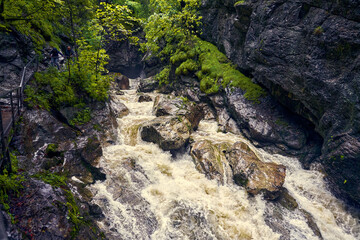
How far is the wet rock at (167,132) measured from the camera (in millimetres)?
12852

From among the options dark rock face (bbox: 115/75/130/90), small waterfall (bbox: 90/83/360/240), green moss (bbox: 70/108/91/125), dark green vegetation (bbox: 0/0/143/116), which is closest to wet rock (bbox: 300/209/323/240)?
small waterfall (bbox: 90/83/360/240)

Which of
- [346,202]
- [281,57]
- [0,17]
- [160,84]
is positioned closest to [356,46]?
[281,57]

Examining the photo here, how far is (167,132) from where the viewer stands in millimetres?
13195

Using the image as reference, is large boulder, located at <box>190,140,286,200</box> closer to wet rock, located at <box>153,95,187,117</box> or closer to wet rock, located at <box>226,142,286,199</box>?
wet rock, located at <box>226,142,286,199</box>

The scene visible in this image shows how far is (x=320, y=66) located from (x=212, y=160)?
7.60 metres

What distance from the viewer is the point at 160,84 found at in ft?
78.1

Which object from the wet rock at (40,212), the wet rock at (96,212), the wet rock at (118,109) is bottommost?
the wet rock at (118,109)

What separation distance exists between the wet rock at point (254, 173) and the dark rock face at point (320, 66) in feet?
9.20

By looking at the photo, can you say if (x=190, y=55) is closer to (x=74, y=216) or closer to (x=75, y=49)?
(x=75, y=49)

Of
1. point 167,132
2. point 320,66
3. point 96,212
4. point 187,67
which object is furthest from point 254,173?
point 187,67

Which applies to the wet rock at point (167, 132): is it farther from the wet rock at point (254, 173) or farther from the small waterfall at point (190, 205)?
the wet rock at point (254, 173)

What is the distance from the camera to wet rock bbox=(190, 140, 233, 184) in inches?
442

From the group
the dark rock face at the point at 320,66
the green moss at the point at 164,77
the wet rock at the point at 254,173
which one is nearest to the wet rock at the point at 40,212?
the wet rock at the point at 254,173

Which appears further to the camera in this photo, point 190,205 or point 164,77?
point 164,77
